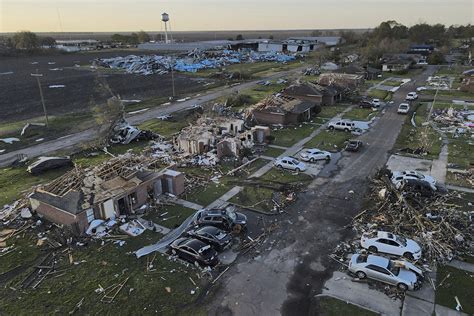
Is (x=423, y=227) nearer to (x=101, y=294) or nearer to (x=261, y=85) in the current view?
(x=101, y=294)

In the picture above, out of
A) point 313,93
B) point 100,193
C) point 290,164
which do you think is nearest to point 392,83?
point 313,93

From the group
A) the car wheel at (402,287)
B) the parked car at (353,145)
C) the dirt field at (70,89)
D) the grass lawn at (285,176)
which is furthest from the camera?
the dirt field at (70,89)

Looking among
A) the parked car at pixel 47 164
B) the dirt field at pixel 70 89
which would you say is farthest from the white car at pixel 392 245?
the dirt field at pixel 70 89

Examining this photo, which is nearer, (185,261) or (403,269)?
(403,269)

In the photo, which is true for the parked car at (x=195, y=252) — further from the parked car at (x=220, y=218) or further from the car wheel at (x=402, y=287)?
the car wheel at (x=402, y=287)

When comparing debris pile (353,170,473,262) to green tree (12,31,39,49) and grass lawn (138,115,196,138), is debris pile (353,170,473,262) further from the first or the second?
green tree (12,31,39,49)

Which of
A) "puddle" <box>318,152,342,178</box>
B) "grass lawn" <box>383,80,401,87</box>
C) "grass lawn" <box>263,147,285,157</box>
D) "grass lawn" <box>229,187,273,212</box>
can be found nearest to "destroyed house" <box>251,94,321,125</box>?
"grass lawn" <box>263,147,285,157</box>

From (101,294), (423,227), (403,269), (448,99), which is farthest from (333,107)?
(101,294)
